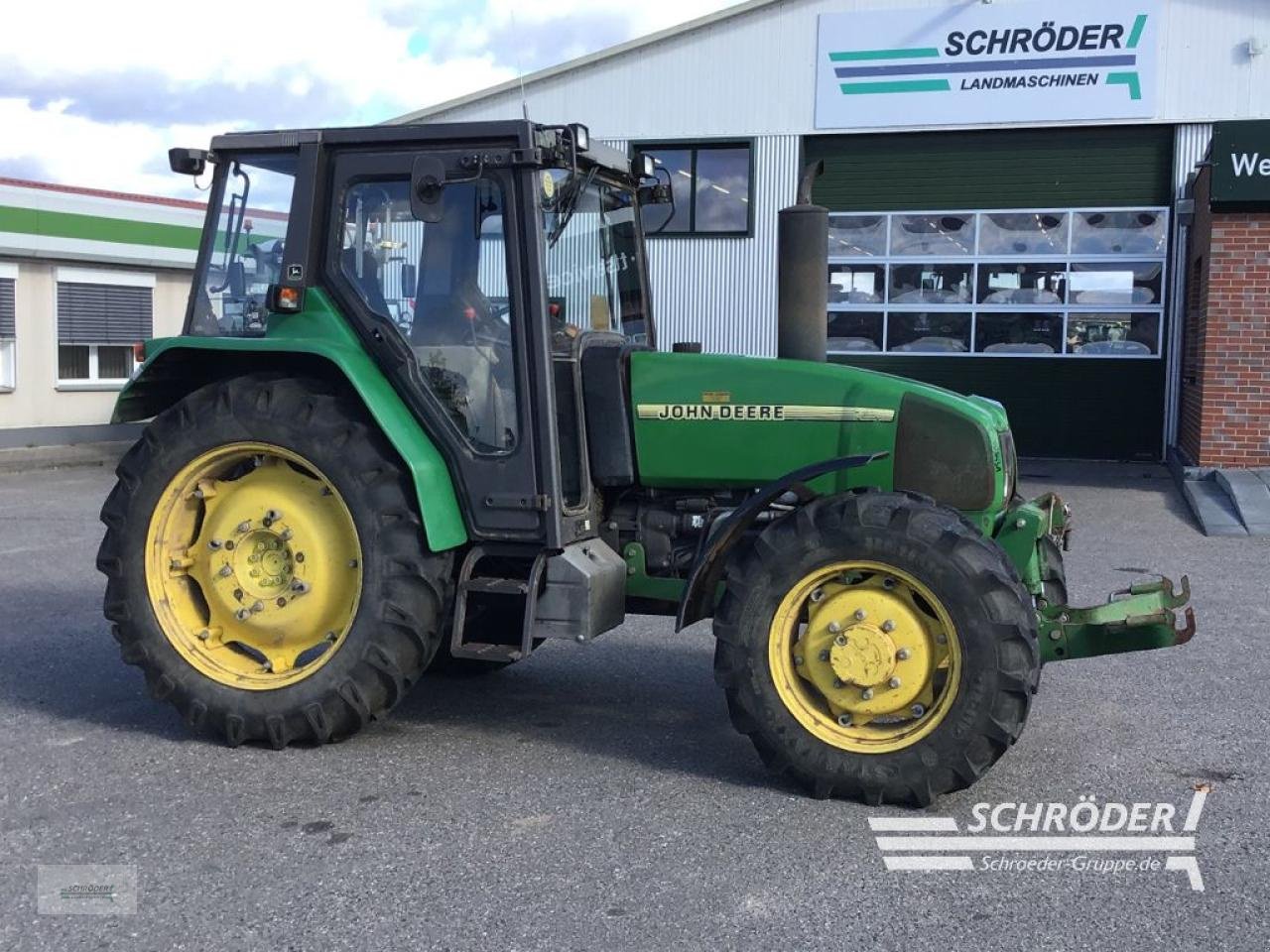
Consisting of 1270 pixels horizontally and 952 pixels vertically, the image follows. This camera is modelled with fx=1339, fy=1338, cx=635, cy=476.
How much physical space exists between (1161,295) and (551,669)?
44.0 ft

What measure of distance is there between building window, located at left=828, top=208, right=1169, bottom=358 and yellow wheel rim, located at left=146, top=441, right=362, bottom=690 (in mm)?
13808

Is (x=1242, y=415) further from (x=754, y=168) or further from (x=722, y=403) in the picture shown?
(x=722, y=403)

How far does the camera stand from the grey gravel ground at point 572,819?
3.78m

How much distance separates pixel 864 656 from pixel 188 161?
11.3 feet

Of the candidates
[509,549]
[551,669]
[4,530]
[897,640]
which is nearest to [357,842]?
[509,549]

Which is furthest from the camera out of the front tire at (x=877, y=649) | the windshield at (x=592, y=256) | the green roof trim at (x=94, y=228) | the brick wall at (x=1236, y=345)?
the green roof trim at (x=94, y=228)

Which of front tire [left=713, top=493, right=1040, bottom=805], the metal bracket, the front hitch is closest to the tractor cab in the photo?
the metal bracket

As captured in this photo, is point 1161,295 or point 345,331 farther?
point 1161,295

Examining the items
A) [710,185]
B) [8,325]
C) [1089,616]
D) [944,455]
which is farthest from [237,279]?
[8,325]

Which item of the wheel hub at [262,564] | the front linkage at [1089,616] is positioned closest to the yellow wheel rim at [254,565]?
the wheel hub at [262,564]

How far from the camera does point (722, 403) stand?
17.5ft

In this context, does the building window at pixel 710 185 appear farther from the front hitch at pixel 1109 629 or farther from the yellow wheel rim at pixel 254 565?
the front hitch at pixel 1109 629

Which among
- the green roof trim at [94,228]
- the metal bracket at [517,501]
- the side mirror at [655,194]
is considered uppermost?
the green roof trim at [94,228]

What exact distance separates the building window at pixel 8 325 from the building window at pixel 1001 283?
11.5 metres
